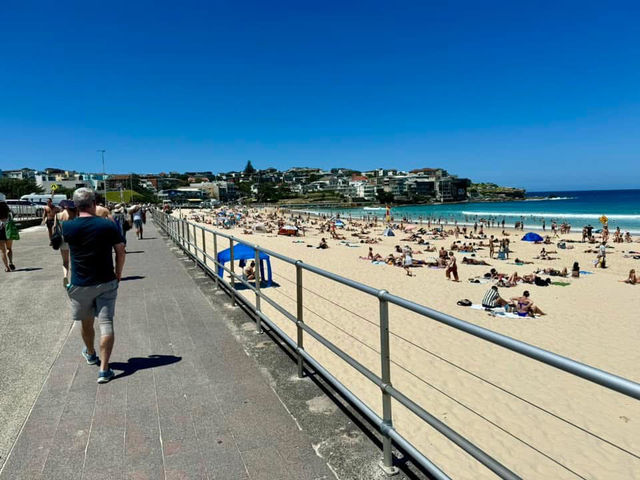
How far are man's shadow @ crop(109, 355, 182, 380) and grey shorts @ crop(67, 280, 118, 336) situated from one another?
47 centimetres

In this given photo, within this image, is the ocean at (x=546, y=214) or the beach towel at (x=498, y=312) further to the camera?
the ocean at (x=546, y=214)

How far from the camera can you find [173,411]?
3.17 meters

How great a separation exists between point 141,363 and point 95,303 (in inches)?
31.1

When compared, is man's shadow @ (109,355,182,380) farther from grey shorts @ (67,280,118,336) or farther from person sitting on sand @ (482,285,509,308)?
person sitting on sand @ (482,285,509,308)

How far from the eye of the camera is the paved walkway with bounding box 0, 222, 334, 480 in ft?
8.23

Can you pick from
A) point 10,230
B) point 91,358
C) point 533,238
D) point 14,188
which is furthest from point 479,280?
point 14,188

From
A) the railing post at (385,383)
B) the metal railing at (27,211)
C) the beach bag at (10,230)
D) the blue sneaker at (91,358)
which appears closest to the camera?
the railing post at (385,383)

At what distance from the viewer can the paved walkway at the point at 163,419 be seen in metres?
2.51

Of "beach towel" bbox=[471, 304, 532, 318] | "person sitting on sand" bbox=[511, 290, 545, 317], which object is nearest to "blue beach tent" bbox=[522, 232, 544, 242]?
"person sitting on sand" bbox=[511, 290, 545, 317]

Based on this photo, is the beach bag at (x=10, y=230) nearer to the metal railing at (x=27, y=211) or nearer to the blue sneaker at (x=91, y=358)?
the blue sneaker at (x=91, y=358)

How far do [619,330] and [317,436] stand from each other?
968 centimetres

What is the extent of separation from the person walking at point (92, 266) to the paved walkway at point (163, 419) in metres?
0.40

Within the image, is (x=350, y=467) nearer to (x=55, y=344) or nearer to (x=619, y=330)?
(x=55, y=344)

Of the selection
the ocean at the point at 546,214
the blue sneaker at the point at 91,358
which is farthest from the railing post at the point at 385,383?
the ocean at the point at 546,214
